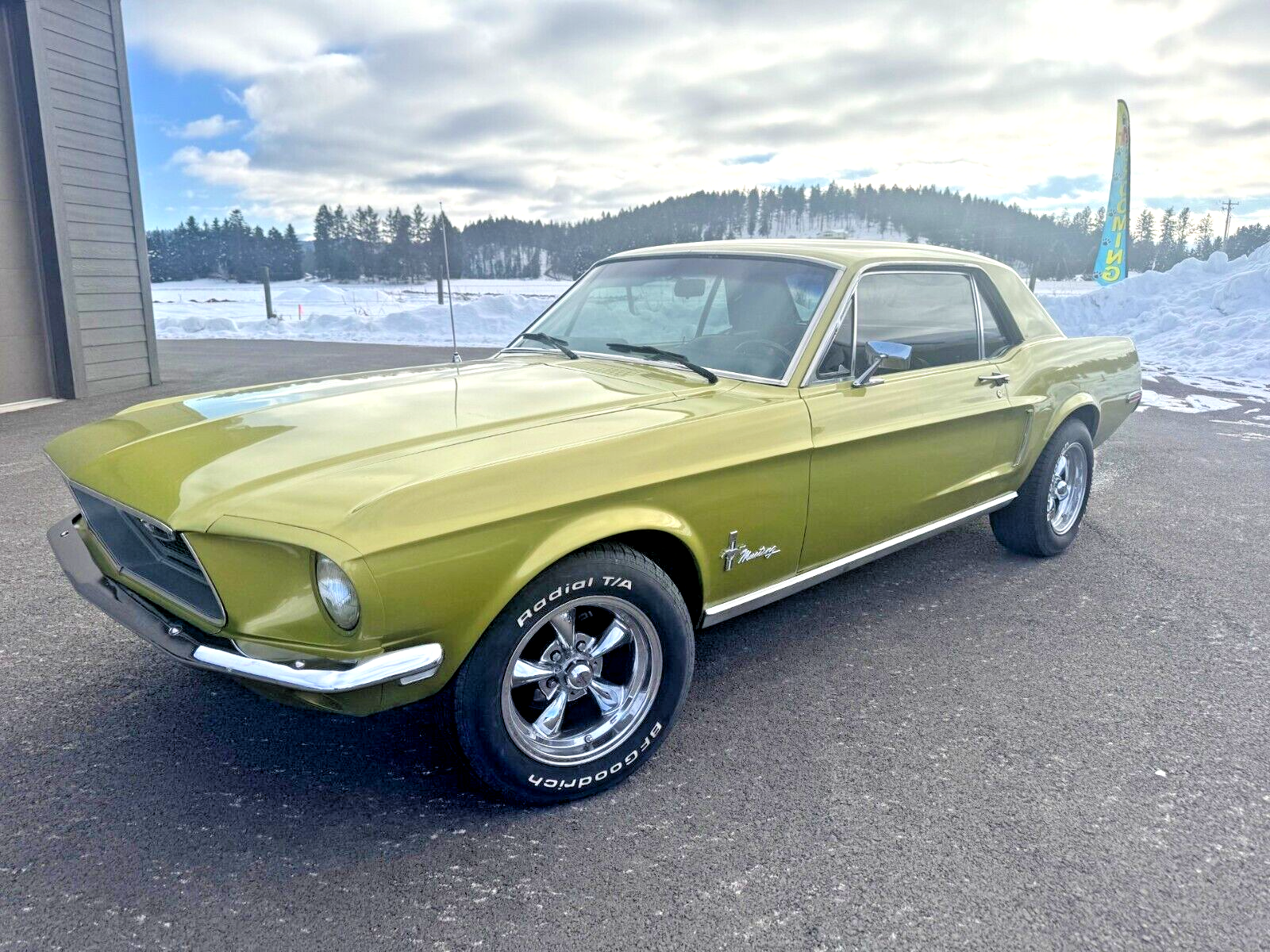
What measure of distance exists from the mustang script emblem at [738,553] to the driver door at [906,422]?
25cm

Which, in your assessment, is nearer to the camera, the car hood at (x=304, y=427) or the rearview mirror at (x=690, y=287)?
the car hood at (x=304, y=427)

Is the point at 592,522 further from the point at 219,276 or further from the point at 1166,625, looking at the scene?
the point at 219,276

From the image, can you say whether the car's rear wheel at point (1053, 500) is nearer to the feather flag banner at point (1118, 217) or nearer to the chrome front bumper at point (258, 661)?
the chrome front bumper at point (258, 661)

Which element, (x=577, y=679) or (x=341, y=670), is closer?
(x=341, y=670)

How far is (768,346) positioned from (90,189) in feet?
30.5

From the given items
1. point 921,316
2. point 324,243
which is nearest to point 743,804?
point 921,316

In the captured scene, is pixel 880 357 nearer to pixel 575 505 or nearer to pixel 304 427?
pixel 575 505

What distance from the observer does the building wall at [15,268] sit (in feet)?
28.3

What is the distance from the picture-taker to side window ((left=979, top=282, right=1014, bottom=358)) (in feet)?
13.5

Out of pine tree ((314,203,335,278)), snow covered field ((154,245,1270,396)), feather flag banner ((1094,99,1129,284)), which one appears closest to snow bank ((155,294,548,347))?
snow covered field ((154,245,1270,396))

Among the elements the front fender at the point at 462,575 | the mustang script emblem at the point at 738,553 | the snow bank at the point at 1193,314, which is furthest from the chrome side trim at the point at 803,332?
the snow bank at the point at 1193,314

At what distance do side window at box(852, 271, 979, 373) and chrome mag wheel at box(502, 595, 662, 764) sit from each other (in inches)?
56.1

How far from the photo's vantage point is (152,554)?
2.43 m

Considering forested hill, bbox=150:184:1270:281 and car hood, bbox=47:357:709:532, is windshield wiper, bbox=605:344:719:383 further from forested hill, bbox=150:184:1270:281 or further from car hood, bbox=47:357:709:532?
forested hill, bbox=150:184:1270:281
